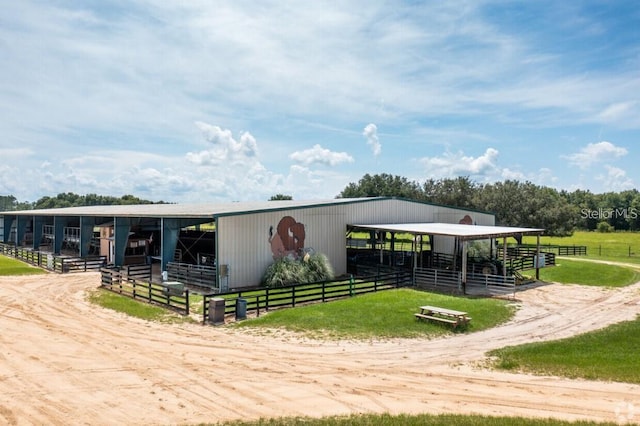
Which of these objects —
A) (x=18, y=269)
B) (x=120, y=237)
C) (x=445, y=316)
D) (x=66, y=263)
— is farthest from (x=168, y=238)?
(x=445, y=316)

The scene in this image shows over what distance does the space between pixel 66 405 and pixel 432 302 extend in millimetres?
13649

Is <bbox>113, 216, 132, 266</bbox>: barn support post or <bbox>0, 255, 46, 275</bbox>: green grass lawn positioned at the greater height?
<bbox>113, 216, 132, 266</bbox>: barn support post

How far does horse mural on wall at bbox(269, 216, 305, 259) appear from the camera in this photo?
2241 cm

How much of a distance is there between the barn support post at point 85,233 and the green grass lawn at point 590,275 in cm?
3086

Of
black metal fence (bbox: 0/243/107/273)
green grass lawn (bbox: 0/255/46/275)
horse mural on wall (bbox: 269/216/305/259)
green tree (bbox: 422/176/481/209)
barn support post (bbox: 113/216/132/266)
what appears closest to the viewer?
horse mural on wall (bbox: 269/216/305/259)

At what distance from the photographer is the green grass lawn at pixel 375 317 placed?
1441 centimetres

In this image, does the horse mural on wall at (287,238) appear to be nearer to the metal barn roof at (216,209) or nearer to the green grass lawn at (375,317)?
the metal barn roof at (216,209)

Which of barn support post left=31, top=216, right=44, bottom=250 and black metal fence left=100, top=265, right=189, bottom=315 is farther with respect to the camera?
barn support post left=31, top=216, right=44, bottom=250

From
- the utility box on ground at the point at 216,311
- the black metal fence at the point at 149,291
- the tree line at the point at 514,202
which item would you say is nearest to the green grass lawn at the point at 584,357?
the utility box on ground at the point at 216,311

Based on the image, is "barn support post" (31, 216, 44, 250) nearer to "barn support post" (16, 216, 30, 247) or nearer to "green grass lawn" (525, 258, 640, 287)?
"barn support post" (16, 216, 30, 247)

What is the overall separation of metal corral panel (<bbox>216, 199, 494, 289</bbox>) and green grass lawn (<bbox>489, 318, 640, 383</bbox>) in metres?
12.3

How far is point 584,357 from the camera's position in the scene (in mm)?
11828

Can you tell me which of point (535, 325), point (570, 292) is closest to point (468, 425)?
point (535, 325)

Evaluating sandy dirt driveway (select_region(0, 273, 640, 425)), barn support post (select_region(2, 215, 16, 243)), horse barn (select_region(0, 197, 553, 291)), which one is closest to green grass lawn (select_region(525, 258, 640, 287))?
horse barn (select_region(0, 197, 553, 291))
